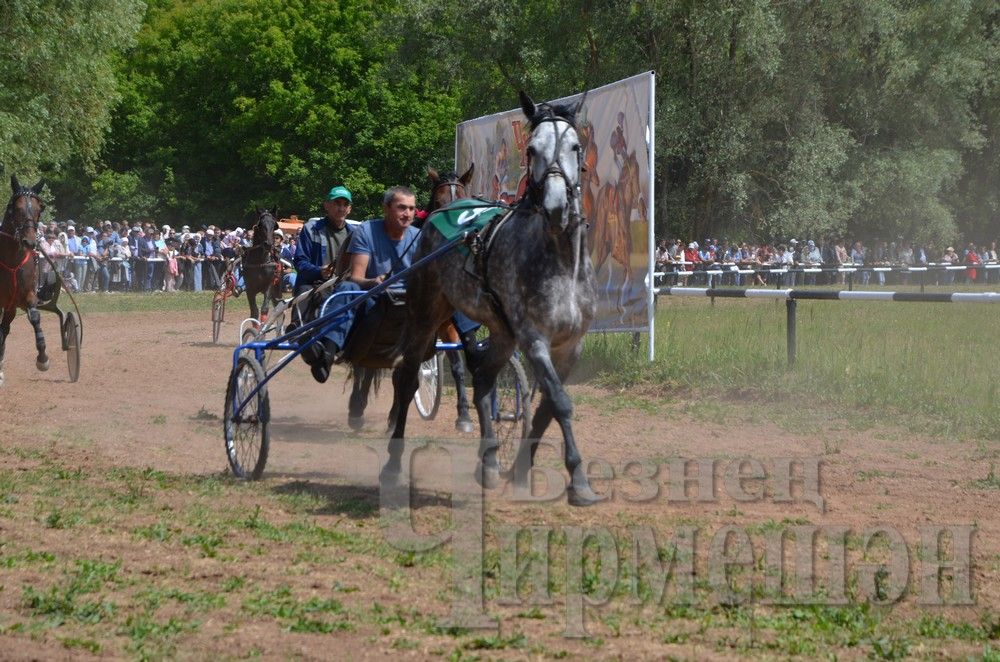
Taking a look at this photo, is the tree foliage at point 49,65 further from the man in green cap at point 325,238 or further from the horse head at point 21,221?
the man in green cap at point 325,238

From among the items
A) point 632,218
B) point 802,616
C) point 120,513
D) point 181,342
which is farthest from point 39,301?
point 802,616

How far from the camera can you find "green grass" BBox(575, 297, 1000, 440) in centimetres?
1227

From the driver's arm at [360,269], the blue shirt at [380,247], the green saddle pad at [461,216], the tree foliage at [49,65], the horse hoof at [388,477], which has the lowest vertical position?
the horse hoof at [388,477]

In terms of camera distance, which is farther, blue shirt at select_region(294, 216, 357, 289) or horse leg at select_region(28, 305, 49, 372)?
horse leg at select_region(28, 305, 49, 372)

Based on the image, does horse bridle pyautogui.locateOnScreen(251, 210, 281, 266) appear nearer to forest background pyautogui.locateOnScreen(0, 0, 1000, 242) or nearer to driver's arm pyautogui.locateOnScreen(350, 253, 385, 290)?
driver's arm pyautogui.locateOnScreen(350, 253, 385, 290)

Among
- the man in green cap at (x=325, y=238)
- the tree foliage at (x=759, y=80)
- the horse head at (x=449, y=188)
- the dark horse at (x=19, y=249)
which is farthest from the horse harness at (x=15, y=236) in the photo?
the tree foliage at (x=759, y=80)

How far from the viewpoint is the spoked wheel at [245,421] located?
9.16 metres

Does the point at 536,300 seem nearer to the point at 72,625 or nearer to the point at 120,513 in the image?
the point at 120,513

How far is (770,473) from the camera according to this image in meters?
9.26

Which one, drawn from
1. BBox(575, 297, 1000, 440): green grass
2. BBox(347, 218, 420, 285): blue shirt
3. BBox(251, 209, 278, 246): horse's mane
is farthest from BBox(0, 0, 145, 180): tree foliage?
BBox(347, 218, 420, 285): blue shirt

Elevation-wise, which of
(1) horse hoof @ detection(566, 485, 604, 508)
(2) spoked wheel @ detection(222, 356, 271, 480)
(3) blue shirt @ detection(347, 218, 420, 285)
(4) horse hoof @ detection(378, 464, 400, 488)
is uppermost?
(3) blue shirt @ detection(347, 218, 420, 285)

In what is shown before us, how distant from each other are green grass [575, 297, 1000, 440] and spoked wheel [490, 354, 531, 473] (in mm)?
3399

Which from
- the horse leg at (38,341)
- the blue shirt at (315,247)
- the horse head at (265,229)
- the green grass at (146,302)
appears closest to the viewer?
the blue shirt at (315,247)

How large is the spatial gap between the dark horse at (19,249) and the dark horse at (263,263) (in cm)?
474
